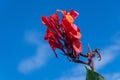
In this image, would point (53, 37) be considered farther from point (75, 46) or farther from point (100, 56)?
point (100, 56)

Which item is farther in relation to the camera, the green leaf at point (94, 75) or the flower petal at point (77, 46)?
the green leaf at point (94, 75)

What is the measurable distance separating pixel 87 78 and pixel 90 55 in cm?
20

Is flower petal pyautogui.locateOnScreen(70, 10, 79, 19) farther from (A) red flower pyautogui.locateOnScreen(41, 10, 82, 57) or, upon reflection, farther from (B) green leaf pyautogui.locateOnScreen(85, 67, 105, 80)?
(B) green leaf pyautogui.locateOnScreen(85, 67, 105, 80)

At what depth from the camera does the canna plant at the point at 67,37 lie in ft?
13.1

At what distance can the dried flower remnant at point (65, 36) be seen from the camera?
399 centimetres

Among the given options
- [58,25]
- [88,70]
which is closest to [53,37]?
[58,25]

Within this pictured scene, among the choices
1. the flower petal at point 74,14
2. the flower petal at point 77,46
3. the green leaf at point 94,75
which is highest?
the flower petal at point 74,14

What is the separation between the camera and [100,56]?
4.26 meters

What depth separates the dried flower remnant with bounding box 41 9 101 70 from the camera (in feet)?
13.1

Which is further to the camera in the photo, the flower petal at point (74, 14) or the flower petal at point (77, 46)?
the flower petal at point (74, 14)

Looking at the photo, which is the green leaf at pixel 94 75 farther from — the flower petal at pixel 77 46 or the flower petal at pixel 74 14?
the flower petal at pixel 74 14

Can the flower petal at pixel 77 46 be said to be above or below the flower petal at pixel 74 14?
below

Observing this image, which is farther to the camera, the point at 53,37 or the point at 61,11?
the point at 61,11

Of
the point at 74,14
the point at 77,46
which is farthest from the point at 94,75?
the point at 74,14
